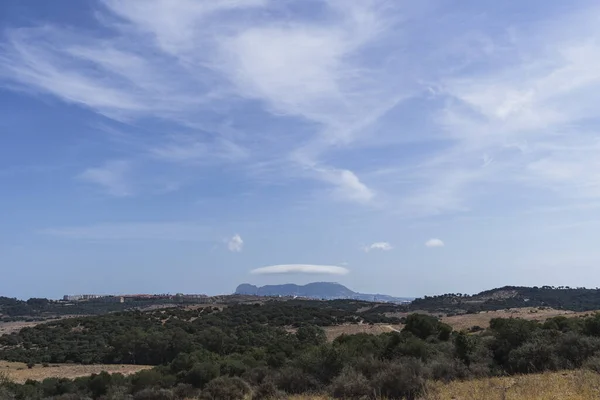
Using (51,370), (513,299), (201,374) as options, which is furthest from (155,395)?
(513,299)

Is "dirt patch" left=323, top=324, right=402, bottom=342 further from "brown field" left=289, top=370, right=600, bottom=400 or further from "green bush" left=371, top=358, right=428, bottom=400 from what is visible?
"brown field" left=289, top=370, right=600, bottom=400

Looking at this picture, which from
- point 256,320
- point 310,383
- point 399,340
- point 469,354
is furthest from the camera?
point 256,320

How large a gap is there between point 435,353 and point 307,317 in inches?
2100

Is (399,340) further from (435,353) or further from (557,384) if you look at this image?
(557,384)

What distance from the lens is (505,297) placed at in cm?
12181

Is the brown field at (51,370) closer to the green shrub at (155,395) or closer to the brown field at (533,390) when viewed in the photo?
the green shrub at (155,395)

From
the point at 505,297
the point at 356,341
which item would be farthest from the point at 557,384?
the point at 505,297

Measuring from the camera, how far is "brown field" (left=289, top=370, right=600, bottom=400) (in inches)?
454

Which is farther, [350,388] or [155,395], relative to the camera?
[155,395]

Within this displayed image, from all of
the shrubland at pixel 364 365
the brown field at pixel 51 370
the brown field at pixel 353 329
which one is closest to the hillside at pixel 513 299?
the brown field at pixel 353 329

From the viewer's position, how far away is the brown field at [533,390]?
1153 cm

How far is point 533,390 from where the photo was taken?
1284cm

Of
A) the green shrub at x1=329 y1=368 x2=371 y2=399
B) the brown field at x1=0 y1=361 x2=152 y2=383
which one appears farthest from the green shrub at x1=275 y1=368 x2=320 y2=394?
the brown field at x1=0 y1=361 x2=152 y2=383

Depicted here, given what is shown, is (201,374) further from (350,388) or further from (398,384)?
(398,384)
